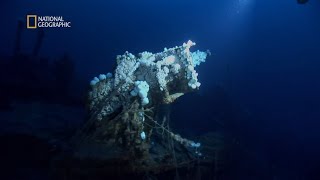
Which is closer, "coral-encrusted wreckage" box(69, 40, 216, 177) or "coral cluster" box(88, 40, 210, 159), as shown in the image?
"coral-encrusted wreckage" box(69, 40, 216, 177)

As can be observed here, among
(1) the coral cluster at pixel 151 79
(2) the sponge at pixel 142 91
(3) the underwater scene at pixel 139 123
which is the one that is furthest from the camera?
(1) the coral cluster at pixel 151 79

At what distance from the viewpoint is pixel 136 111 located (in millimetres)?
6332

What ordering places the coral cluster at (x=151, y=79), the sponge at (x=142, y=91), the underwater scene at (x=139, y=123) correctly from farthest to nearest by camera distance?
the coral cluster at (x=151, y=79) → the underwater scene at (x=139, y=123) → the sponge at (x=142, y=91)

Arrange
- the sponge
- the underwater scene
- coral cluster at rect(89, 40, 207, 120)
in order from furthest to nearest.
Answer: coral cluster at rect(89, 40, 207, 120) < the underwater scene < the sponge

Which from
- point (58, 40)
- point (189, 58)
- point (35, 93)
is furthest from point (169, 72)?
point (58, 40)

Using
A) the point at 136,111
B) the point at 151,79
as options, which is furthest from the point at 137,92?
the point at 151,79

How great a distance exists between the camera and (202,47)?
71438 mm

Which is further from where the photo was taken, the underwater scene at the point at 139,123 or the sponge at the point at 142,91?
the underwater scene at the point at 139,123

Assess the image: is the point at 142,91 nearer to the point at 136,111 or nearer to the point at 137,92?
the point at 137,92

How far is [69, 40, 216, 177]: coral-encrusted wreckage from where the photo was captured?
6293mm

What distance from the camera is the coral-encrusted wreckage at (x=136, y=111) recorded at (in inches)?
248

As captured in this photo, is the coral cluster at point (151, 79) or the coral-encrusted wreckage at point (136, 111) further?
the coral cluster at point (151, 79)

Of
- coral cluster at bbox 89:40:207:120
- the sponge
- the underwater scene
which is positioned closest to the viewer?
the sponge

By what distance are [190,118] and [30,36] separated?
64.0m
